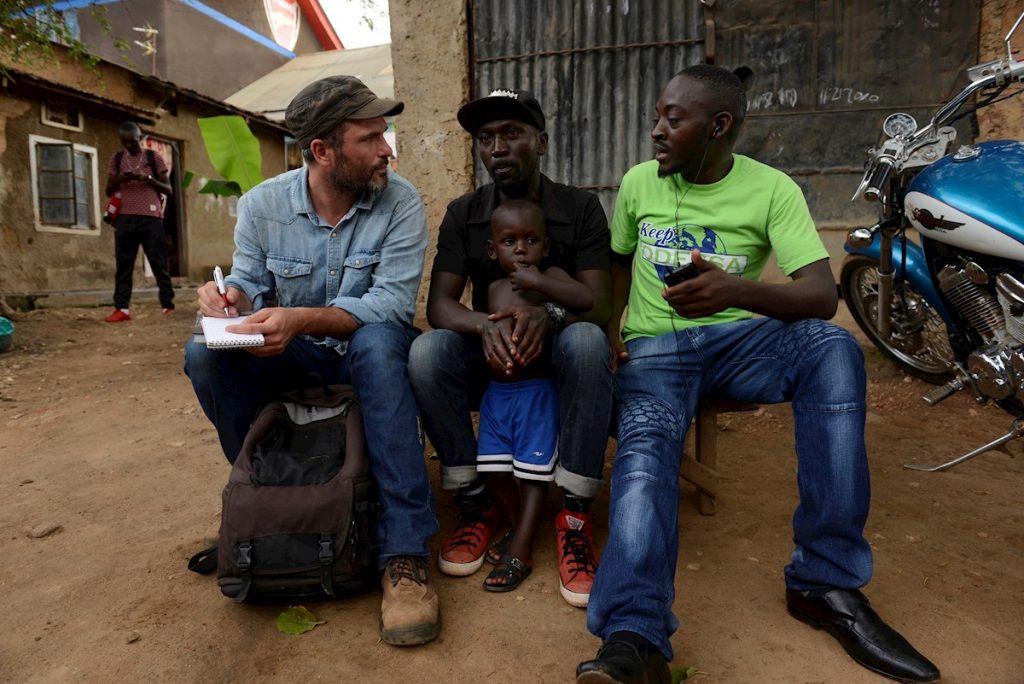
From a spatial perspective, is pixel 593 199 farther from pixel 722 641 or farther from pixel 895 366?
pixel 895 366

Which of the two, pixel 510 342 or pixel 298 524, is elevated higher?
pixel 510 342

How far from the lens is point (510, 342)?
2.18m

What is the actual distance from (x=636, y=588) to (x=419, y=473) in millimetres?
719

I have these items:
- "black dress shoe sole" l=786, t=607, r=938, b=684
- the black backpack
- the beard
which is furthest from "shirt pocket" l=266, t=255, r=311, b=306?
"black dress shoe sole" l=786, t=607, r=938, b=684

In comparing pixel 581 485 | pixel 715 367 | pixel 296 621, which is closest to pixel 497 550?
pixel 581 485

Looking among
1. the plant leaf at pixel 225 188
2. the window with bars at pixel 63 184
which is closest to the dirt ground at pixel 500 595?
the plant leaf at pixel 225 188

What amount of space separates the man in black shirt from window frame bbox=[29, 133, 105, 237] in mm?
8761

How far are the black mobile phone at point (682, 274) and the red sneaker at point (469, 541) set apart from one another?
3.19 ft

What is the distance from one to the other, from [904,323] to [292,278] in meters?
2.89

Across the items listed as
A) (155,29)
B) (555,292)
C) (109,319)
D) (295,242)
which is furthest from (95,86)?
(555,292)

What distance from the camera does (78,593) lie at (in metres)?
2.18

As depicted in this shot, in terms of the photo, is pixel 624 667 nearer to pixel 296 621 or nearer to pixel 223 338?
pixel 296 621

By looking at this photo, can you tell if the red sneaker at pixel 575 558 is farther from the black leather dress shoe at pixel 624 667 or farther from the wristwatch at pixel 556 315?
the wristwatch at pixel 556 315

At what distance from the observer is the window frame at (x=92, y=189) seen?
29.6 ft
